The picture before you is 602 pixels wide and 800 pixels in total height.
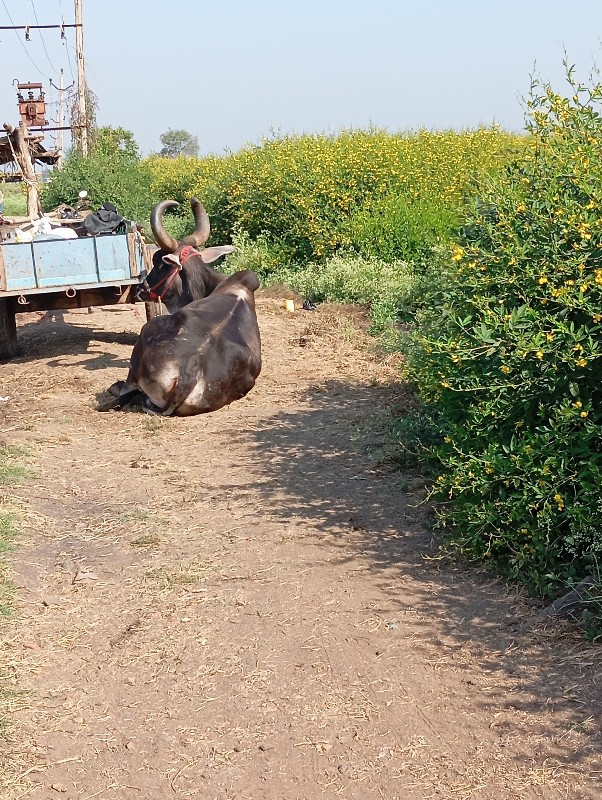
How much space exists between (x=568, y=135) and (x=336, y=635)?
2642 mm

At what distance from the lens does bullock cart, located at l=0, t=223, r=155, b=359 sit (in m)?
9.10

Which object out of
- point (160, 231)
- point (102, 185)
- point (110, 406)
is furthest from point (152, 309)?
point (102, 185)

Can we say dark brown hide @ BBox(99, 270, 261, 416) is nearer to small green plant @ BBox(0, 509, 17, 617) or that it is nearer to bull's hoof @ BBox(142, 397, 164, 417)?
bull's hoof @ BBox(142, 397, 164, 417)

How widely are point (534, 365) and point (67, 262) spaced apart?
19.8ft

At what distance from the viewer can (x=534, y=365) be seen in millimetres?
4332

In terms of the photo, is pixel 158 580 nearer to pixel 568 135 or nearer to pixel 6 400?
pixel 568 135

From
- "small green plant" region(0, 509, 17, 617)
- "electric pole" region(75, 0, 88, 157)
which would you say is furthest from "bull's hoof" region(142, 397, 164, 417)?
"electric pole" region(75, 0, 88, 157)

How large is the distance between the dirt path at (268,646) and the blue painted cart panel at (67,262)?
2.78m

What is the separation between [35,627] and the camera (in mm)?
4359

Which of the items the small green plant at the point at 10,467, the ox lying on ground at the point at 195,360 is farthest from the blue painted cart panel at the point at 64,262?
the small green plant at the point at 10,467

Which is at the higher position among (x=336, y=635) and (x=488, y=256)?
(x=488, y=256)

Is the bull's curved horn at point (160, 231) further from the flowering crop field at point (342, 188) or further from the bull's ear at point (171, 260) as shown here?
the flowering crop field at point (342, 188)

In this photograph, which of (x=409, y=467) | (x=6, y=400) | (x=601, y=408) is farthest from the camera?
(x=6, y=400)

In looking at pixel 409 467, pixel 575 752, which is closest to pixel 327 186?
pixel 409 467
